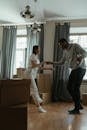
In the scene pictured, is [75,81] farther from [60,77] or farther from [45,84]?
[60,77]

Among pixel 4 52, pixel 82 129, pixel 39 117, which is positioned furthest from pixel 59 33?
pixel 82 129

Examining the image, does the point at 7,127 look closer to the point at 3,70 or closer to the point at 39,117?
the point at 39,117

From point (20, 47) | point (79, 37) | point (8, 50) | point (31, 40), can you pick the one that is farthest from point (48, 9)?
point (8, 50)

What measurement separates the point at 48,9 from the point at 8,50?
5.80ft

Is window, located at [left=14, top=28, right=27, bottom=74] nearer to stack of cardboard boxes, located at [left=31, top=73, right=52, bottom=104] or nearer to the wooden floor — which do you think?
stack of cardboard boxes, located at [left=31, top=73, right=52, bottom=104]

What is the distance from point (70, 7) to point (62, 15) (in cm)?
53

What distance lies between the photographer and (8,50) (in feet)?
24.0

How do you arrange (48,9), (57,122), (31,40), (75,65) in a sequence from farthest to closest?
(31,40), (48,9), (75,65), (57,122)

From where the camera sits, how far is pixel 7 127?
184 cm

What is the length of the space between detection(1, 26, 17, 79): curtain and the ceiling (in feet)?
1.48

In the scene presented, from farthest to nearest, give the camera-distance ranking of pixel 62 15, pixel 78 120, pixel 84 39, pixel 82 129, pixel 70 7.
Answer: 1. pixel 84 39
2. pixel 62 15
3. pixel 70 7
4. pixel 78 120
5. pixel 82 129

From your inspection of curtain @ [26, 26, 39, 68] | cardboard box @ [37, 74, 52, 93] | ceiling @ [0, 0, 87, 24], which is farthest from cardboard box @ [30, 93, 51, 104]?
ceiling @ [0, 0, 87, 24]

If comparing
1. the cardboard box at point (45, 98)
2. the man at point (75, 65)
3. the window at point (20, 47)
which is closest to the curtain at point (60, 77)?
the cardboard box at point (45, 98)

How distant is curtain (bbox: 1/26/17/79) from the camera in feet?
23.9
